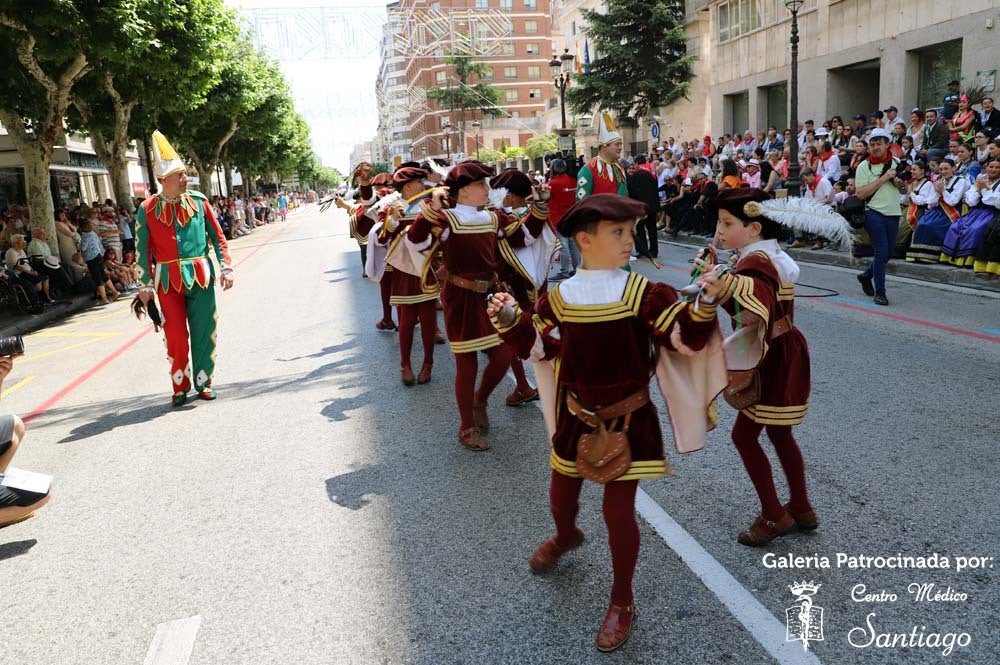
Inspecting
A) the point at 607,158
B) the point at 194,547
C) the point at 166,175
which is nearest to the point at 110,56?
the point at 166,175

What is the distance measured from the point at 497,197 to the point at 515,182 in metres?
0.32

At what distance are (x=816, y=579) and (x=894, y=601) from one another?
30 centimetres

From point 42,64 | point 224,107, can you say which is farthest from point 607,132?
point 224,107

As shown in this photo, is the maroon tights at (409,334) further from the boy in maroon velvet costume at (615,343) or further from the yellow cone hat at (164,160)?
the boy in maroon velvet costume at (615,343)

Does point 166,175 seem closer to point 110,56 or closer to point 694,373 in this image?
point 694,373

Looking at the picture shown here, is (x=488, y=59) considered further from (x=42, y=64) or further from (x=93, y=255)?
(x=93, y=255)

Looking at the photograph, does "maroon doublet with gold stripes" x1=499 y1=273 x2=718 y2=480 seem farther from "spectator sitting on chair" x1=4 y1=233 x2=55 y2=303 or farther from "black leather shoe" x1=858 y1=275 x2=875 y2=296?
"spectator sitting on chair" x1=4 y1=233 x2=55 y2=303

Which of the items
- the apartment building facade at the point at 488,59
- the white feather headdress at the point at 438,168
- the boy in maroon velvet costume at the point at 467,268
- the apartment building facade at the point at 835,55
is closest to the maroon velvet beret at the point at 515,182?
the boy in maroon velvet costume at the point at 467,268

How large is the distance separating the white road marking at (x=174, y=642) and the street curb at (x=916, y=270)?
7620 millimetres

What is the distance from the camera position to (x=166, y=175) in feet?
20.6

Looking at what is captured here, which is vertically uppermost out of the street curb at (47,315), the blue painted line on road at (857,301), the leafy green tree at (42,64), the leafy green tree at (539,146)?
the leafy green tree at (539,146)

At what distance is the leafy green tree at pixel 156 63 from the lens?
13.7 meters

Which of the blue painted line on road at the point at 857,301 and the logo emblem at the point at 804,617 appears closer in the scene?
the logo emblem at the point at 804,617

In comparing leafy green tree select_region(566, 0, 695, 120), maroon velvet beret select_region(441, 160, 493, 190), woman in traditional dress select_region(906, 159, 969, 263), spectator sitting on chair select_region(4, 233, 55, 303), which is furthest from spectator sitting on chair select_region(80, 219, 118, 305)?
leafy green tree select_region(566, 0, 695, 120)
